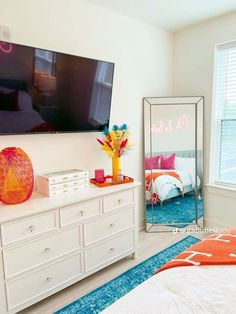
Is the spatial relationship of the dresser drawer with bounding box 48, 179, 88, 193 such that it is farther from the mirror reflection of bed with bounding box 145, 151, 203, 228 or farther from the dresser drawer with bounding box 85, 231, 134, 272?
the mirror reflection of bed with bounding box 145, 151, 203, 228

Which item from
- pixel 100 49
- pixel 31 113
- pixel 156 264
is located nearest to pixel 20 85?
pixel 31 113

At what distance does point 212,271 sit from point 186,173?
195 cm

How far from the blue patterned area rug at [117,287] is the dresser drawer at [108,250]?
170mm

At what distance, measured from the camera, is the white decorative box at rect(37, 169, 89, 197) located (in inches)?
78.3

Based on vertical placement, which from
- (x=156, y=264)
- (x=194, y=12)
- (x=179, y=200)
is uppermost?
(x=194, y=12)

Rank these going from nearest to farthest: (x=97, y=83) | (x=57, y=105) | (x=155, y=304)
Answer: (x=155, y=304), (x=57, y=105), (x=97, y=83)

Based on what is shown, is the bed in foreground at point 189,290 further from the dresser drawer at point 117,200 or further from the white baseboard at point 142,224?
the white baseboard at point 142,224

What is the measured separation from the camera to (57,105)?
2.12m

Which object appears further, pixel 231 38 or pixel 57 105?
pixel 231 38

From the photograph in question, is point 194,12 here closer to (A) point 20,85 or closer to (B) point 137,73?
(B) point 137,73

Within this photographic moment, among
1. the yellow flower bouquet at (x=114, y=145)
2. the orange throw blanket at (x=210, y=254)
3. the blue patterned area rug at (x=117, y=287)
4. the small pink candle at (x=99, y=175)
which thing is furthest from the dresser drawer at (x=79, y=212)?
the orange throw blanket at (x=210, y=254)

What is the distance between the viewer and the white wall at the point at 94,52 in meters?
2.06

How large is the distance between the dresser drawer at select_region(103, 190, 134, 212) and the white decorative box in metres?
0.22

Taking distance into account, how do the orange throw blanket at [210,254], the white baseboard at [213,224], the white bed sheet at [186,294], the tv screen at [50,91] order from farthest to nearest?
the white baseboard at [213,224] < the tv screen at [50,91] < the orange throw blanket at [210,254] < the white bed sheet at [186,294]
